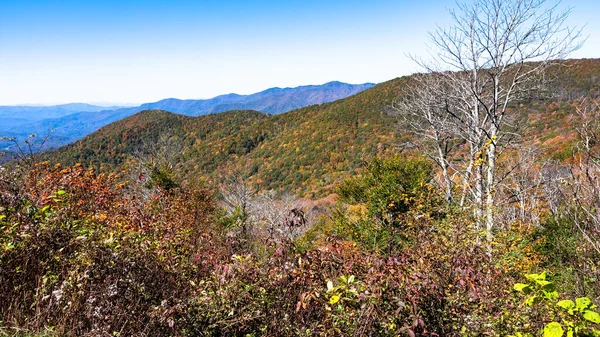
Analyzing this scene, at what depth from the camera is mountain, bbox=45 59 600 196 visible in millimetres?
42219

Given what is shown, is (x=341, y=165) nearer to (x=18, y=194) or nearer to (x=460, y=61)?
(x=460, y=61)

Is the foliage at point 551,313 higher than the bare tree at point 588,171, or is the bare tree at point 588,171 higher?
the bare tree at point 588,171

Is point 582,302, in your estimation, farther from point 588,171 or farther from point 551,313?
point 588,171

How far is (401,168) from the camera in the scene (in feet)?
38.9

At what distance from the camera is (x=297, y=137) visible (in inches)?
2574

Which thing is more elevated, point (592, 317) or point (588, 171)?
point (588, 171)

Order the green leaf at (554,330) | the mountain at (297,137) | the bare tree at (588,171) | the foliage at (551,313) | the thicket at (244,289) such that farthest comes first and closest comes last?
the mountain at (297,137), the bare tree at (588,171), the thicket at (244,289), the foliage at (551,313), the green leaf at (554,330)

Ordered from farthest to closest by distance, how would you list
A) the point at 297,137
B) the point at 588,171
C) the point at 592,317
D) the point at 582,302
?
the point at 297,137 → the point at 588,171 → the point at 582,302 → the point at 592,317

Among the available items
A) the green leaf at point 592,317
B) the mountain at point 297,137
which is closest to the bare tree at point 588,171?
the green leaf at point 592,317

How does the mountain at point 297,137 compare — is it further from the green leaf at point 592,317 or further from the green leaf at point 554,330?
the green leaf at point 554,330

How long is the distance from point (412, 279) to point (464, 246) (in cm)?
124

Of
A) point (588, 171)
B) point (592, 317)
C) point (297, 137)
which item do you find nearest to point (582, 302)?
point (592, 317)

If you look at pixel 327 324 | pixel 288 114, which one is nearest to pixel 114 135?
pixel 288 114

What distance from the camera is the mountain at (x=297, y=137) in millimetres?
42219
